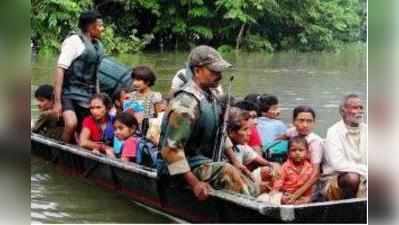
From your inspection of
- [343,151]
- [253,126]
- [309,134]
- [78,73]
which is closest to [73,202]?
[78,73]

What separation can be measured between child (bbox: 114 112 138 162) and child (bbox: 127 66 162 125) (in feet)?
0.18

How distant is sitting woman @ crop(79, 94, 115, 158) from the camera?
438 cm

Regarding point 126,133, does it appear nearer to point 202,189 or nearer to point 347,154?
point 202,189

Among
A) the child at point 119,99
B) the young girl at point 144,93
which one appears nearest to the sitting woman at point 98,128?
the child at point 119,99

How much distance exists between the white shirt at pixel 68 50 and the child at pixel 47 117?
0.14 meters

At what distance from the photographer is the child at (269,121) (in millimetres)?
4270

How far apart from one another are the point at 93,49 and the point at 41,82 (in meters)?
0.32

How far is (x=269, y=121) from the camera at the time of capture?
428cm

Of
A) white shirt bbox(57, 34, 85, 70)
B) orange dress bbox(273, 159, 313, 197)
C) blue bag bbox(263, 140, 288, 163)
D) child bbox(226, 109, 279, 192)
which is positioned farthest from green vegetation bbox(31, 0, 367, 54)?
orange dress bbox(273, 159, 313, 197)

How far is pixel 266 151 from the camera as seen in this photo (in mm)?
4266

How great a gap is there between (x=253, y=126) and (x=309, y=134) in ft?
0.95

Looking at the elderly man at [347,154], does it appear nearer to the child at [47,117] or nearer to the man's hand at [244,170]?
the man's hand at [244,170]

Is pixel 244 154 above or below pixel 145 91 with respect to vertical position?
below

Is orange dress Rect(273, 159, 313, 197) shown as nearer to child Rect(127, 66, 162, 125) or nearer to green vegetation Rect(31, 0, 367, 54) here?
green vegetation Rect(31, 0, 367, 54)
